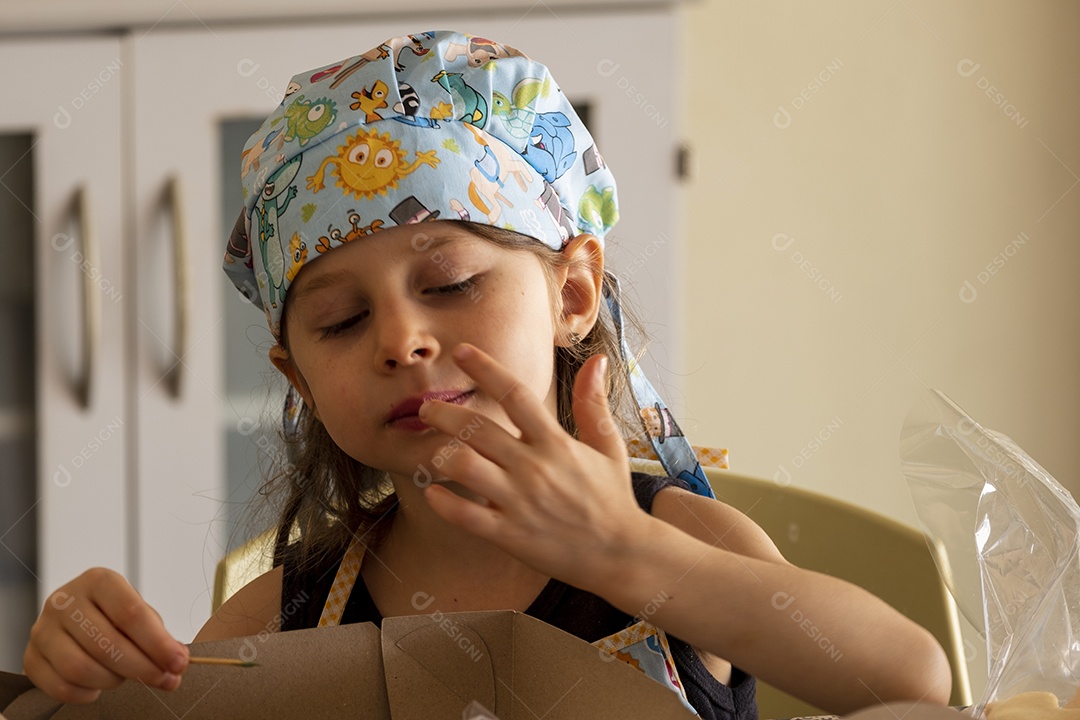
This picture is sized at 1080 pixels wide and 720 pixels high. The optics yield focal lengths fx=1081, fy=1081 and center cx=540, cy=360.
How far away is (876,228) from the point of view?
1.77 m

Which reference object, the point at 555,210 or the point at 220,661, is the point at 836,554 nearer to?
the point at 555,210

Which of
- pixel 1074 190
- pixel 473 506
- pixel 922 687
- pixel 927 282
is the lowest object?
pixel 922 687

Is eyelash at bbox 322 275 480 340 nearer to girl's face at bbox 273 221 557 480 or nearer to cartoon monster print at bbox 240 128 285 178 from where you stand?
girl's face at bbox 273 221 557 480

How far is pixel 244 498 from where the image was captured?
1522mm

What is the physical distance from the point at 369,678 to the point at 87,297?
1.09m

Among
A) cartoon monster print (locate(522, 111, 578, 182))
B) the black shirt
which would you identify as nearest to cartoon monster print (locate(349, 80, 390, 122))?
cartoon monster print (locate(522, 111, 578, 182))

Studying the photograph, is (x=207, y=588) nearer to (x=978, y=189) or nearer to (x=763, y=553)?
(x=763, y=553)

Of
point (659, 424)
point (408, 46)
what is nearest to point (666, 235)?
point (659, 424)

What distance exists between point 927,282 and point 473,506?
4.86 feet

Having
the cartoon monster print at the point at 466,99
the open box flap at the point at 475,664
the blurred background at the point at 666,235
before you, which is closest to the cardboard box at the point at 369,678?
the open box flap at the point at 475,664

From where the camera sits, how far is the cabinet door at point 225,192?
1.41 m

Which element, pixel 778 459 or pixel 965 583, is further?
pixel 778 459

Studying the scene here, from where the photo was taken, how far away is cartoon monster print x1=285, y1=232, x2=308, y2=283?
75 centimetres

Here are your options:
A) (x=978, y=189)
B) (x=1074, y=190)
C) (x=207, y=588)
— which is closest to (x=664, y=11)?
(x=978, y=189)
